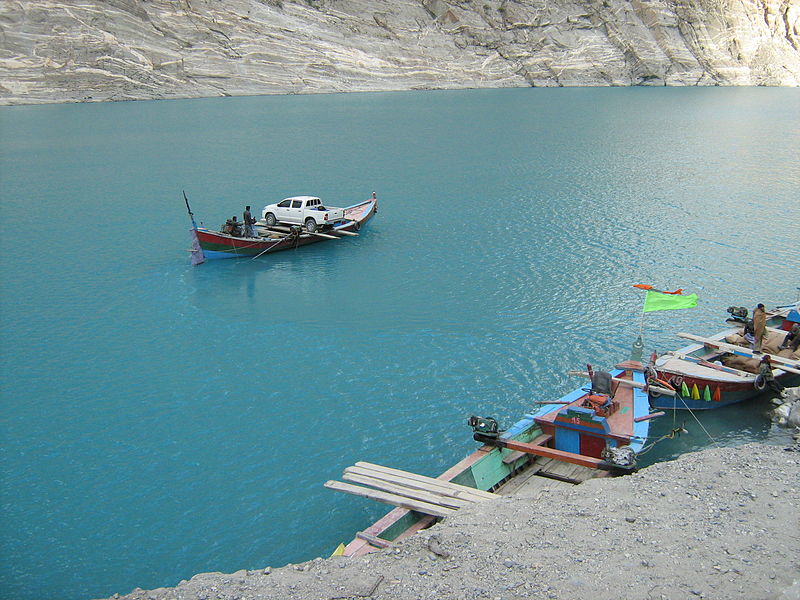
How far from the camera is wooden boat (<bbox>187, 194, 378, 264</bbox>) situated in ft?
116

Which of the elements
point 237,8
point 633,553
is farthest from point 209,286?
point 237,8

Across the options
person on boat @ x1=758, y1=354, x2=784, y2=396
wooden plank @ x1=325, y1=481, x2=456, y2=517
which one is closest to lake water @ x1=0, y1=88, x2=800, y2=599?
person on boat @ x1=758, y1=354, x2=784, y2=396

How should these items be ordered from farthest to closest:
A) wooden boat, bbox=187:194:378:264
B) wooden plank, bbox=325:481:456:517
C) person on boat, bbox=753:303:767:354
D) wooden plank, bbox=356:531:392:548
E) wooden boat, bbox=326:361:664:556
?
1. wooden boat, bbox=187:194:378:264
2. person on boat, bbox=753:303:767:354
3. wooden boat, bbox=326:361:664:556
4. wooden plank, bbox=325:481:456:517
5. wooden plank, bbox=356:531:392:548

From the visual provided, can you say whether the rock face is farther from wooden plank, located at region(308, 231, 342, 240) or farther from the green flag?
the green flag

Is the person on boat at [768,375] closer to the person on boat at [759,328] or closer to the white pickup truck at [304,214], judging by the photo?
the person on boat at [759,328]

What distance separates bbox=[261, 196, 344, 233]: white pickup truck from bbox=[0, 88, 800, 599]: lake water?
1749 mm

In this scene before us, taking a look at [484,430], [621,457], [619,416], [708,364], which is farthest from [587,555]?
[708,364]

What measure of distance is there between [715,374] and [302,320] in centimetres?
1551

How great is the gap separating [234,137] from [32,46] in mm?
49274

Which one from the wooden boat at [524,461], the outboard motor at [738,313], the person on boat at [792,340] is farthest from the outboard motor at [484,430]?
the outboard motor at [738,313]

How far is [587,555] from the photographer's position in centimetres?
1186

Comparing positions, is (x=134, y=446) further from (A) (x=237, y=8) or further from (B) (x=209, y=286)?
(A) (x=237, y=8)

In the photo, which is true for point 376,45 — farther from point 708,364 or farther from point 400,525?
point 400,525

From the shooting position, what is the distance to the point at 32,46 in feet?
329
